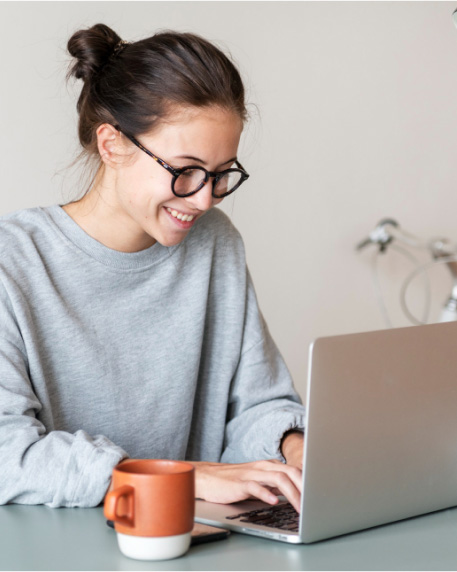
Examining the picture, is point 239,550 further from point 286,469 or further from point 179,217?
point 179,217

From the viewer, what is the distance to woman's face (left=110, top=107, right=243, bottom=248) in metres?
1.26

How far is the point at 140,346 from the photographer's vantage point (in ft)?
4.70

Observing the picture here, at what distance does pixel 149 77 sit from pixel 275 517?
2.42 ft

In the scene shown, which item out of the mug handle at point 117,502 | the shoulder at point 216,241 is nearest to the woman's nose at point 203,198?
the shoulder at point 216,241

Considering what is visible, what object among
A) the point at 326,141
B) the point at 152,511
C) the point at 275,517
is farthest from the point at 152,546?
the point at 326,141

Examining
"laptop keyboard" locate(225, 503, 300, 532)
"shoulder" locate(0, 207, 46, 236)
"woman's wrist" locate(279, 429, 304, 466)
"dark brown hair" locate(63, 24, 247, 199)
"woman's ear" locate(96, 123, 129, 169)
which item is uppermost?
"dark brown hair" locate(63, 24, 247, 199)

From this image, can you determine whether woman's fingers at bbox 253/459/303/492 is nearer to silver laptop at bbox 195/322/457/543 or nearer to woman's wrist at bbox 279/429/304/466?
silver laptop at bbox 195/322/457/543

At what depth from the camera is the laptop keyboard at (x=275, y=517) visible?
93 centimetres

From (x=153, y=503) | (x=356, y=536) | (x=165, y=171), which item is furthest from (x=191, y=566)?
(x=165, y=171)

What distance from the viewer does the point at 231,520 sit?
0.94 meters

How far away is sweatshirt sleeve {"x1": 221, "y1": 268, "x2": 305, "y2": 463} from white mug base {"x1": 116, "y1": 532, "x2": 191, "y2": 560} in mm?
580

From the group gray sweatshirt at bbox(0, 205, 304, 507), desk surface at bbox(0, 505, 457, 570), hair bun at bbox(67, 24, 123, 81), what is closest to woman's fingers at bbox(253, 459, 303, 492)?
desk surface at bbox(0, 505, 457, 570)

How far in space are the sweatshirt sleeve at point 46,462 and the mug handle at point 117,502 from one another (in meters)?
0.23

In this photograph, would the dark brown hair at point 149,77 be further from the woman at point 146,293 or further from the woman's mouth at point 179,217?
the woman's mouth at point 179,217
